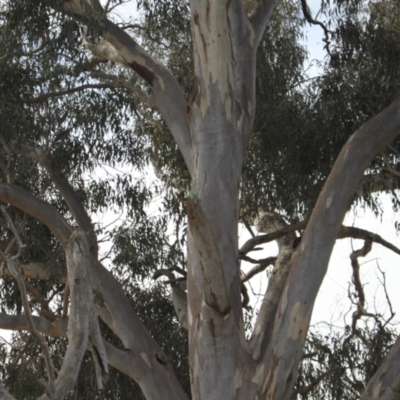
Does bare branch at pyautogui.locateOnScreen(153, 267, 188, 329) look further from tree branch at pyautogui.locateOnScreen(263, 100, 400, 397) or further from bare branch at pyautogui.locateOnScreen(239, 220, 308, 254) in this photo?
tree branch at pyautogui.locateOnScreen(263, 100, 400, 397)

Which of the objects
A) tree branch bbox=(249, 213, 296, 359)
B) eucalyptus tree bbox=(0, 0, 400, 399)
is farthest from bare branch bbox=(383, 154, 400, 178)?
tree branch bbox=(249, 213, 296, 359)

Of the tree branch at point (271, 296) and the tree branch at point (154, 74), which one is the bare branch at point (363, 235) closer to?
the tree branch at point (271, 296)

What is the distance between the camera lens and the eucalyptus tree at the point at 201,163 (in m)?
5.91

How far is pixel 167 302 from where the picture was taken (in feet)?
27.4

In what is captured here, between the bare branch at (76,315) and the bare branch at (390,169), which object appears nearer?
the bare branch at (76,315)

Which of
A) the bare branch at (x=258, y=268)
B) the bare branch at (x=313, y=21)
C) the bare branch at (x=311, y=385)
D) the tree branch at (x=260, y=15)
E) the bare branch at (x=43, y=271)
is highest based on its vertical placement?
the bare branch at (x=313, y=21)

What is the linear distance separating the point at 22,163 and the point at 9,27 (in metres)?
1.26

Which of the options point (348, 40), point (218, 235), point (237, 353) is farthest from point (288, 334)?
point (348, 40)

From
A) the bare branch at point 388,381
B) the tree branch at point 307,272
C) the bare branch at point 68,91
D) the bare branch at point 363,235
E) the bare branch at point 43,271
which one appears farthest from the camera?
the bare branch at point 43,271

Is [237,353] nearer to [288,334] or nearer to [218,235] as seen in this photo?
[288,334]

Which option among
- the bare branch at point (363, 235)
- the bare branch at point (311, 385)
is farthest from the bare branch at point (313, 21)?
the bare branch at point (311, 385)

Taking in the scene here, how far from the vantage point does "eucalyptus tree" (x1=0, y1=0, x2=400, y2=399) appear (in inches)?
233

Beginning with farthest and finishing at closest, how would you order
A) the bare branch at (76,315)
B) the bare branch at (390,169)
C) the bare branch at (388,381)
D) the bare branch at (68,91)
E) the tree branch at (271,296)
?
the bare branch at (68,91) → the bare branch at (390,169) → the tree branch at (271,296) → the bare branch at (388,381) → the bare branch at (76,315)

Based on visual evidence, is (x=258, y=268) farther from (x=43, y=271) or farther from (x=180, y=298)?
(x=43, y=271)
